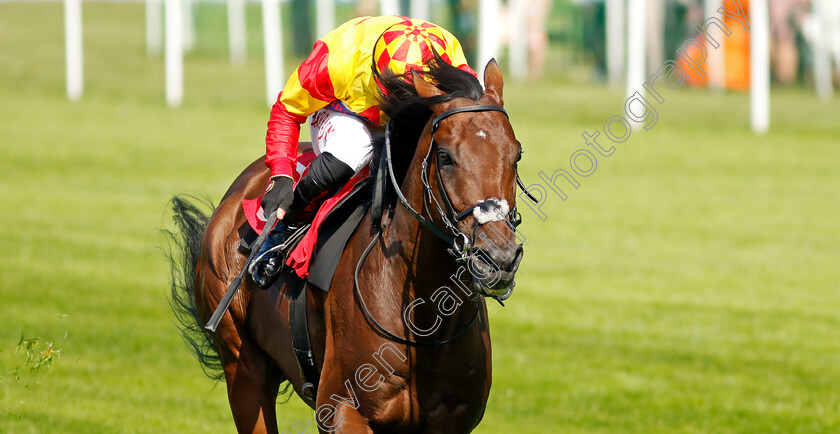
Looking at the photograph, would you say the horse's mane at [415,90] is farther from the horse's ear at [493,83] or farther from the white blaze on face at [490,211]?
the white blaze on face at [490,211]

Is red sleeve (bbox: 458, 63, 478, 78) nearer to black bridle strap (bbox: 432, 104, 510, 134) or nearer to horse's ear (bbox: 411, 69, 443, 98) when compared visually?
horse's ear (bbox: 411, 69, 443, 98)

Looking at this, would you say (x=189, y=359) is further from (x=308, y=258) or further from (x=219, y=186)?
(x=219, y=186)

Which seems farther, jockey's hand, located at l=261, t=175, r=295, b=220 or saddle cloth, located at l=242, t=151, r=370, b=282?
jockey's hand, located at l=261, t=175, r=295, b=220

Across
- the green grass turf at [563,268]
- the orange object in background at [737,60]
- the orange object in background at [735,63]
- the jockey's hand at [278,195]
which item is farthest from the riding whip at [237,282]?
the orange object in background at [737,60]

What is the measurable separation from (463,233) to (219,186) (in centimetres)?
1257

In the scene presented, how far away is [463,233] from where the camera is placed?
3.27 meters

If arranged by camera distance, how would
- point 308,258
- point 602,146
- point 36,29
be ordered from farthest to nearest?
1. point 36,29
2. point 602,146
3. point 308,258

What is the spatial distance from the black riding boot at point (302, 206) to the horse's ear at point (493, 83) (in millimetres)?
805

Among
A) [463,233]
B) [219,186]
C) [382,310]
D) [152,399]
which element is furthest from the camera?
[219,186]

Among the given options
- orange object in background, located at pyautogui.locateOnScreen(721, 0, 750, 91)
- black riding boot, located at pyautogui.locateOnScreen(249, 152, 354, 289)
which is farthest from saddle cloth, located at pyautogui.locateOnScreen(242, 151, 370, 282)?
orange object in background, located at pyautogui.locateOnScreen(721, 0, 750, 91)

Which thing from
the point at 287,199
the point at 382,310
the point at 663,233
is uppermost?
the point at 287,199

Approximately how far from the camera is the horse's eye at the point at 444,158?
3391 millimetres

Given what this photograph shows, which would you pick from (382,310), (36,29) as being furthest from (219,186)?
(36,29)

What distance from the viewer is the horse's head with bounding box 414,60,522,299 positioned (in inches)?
124
